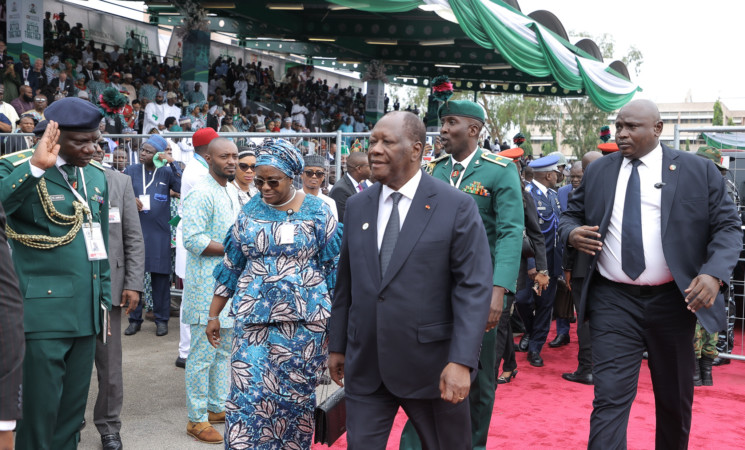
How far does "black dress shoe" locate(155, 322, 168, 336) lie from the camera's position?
8375 mm

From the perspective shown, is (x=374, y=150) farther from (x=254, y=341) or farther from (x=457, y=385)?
(x=254, y=341)

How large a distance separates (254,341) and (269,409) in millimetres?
386

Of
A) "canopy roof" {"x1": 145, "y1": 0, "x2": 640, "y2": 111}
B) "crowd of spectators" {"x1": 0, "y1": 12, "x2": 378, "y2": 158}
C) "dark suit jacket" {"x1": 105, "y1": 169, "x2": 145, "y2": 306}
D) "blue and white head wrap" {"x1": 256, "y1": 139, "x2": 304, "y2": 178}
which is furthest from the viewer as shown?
"crowd of spectators" {"x1": 0, "y1": 12, "x2": 378, "y2": 158}

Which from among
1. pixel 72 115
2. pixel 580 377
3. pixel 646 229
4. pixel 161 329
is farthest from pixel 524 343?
pixel 72 115

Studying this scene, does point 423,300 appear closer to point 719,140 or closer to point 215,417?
point 215,417

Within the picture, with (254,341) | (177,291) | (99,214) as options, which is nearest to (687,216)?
(254,341)

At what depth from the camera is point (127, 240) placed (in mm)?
4961

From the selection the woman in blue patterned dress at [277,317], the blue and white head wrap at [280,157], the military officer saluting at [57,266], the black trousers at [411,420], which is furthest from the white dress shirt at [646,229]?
the military officer saluting at [57,266]

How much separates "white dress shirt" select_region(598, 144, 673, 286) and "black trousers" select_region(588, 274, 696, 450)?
8 cm

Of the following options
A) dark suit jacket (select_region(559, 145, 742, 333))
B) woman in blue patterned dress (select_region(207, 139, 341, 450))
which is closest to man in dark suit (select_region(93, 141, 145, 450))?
woman in blue patterned dress (select_region(207, 139, 341, 450))

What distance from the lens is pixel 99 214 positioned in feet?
13.7

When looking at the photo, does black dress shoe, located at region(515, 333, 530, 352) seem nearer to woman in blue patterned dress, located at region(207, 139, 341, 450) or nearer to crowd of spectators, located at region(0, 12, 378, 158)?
woman in blue patterned dress, located at region(207, 139, 341, 450)

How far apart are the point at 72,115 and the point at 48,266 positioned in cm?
81

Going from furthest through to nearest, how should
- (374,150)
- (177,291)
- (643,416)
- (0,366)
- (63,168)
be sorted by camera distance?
(177,291) → (643,416) → (63,168) → (374,150) → (0,366)
